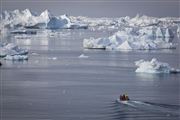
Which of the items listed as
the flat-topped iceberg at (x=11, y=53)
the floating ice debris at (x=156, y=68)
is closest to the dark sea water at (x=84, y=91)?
the floating ice debris at (x=156, y=68)

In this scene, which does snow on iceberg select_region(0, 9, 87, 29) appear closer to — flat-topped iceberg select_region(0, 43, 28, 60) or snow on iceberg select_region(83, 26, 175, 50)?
snow on iceberg select_region(83, 26, 175, 50)

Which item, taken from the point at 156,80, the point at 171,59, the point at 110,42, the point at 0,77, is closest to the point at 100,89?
the point at 156,80

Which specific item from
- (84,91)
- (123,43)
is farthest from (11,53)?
(84,91)

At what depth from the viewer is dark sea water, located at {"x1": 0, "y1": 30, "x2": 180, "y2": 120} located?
13.8 m

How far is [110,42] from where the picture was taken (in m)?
36.3

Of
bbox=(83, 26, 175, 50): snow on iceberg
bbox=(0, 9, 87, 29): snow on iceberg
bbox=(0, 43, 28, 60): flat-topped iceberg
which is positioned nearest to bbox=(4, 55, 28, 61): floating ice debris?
bbox=(0, 43, 28, 60): flat-topped iceberg

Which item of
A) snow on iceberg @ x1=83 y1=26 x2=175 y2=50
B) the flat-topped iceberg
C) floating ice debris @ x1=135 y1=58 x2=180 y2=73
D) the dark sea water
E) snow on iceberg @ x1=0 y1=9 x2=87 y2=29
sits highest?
snow on iceberg @ x1=0 y1=9 x2=87 y2=29

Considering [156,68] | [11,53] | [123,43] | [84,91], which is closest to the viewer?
[84,91]

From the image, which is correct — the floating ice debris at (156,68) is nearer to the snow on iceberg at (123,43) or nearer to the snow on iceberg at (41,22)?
the snow on iceberg at (123,43)

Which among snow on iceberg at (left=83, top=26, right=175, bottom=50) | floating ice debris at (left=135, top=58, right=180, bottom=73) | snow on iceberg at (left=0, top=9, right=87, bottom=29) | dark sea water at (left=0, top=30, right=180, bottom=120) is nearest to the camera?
dark sea water at (left=0, top=30, right=180, bottom=120)

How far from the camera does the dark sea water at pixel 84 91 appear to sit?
1377cm

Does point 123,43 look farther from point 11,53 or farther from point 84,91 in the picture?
point 84,91

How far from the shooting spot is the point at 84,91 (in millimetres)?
17531

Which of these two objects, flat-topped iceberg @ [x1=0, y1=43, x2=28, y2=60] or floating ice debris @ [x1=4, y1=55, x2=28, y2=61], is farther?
flat-topped iceberg @ [x1=0, y1=43, x2=28, y2=60]
